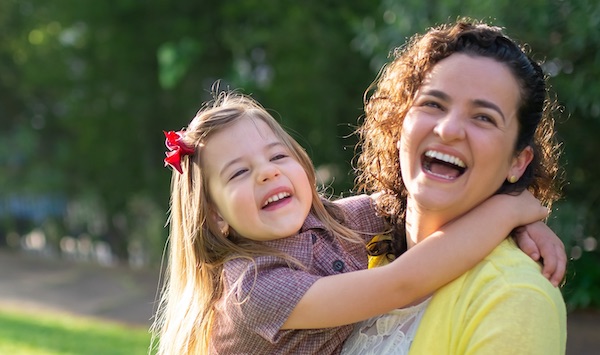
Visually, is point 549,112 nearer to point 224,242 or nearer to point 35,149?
point 224,242

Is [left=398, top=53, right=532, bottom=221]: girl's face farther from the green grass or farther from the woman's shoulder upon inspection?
the green grass

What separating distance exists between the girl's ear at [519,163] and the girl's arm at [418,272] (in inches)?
2.0

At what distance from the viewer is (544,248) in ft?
6.51

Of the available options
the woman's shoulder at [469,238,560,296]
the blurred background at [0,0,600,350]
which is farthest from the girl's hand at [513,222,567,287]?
the blurred background at [0,0,600,350]

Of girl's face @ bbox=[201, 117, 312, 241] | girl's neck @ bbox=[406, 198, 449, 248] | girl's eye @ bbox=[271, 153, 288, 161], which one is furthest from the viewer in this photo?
girl's eye @ bbox=[271, 153, 288, 161]

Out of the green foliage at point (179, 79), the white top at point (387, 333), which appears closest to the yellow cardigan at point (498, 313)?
the white top at point (387, 333)

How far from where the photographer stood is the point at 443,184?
2.04 metres

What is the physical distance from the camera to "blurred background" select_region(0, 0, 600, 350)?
577 cm

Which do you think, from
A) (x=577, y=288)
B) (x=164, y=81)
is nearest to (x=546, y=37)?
(x=577, y=288)

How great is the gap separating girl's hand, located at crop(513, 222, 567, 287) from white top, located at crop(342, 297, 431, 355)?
0.28m

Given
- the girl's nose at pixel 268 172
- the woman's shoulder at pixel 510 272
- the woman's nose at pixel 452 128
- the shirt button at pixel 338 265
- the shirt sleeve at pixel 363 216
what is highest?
the woman's nose at pixel 452 128

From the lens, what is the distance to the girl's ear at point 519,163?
211cm

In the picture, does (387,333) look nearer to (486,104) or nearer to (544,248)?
(544,248)

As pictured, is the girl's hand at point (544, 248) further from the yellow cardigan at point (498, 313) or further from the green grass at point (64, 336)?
the green grass at point (64, 336)
